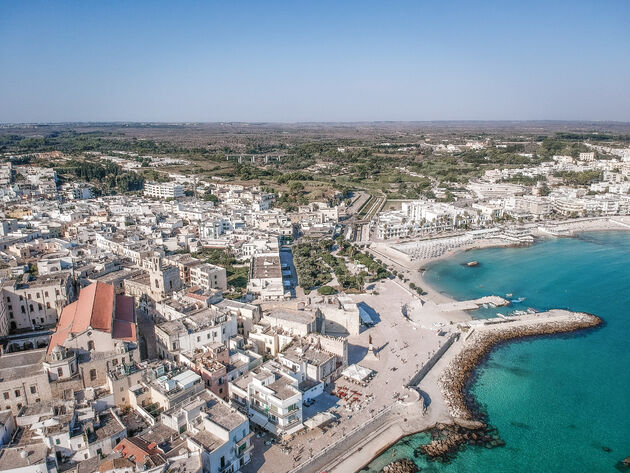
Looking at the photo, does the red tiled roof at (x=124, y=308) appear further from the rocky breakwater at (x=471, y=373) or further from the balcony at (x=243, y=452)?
the rocky breakwater at (x=471, y=373)

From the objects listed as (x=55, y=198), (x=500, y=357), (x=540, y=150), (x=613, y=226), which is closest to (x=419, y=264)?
(x=500, y=357)

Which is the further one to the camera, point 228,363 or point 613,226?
point 613,226

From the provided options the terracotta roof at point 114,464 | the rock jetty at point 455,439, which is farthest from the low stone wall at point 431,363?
the terracotta roof at point 114,464

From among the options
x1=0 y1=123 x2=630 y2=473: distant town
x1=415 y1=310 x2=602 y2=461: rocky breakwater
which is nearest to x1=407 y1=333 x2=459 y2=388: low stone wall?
x1=0 y1=123 x2=630 y2=473: distant town

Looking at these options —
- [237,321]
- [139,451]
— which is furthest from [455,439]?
[139,451]

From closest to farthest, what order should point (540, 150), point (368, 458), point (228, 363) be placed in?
point (368, 458), point (228, 363), point (540, 150)

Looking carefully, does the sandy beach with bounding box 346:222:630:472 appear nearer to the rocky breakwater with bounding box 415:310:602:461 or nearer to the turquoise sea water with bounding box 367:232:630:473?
the rocky breakwater with bounding box 415:310:602:461

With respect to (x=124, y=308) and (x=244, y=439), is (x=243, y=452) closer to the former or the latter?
(x=244, y=439)

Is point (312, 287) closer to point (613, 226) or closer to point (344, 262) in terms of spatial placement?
point (344, 262)
